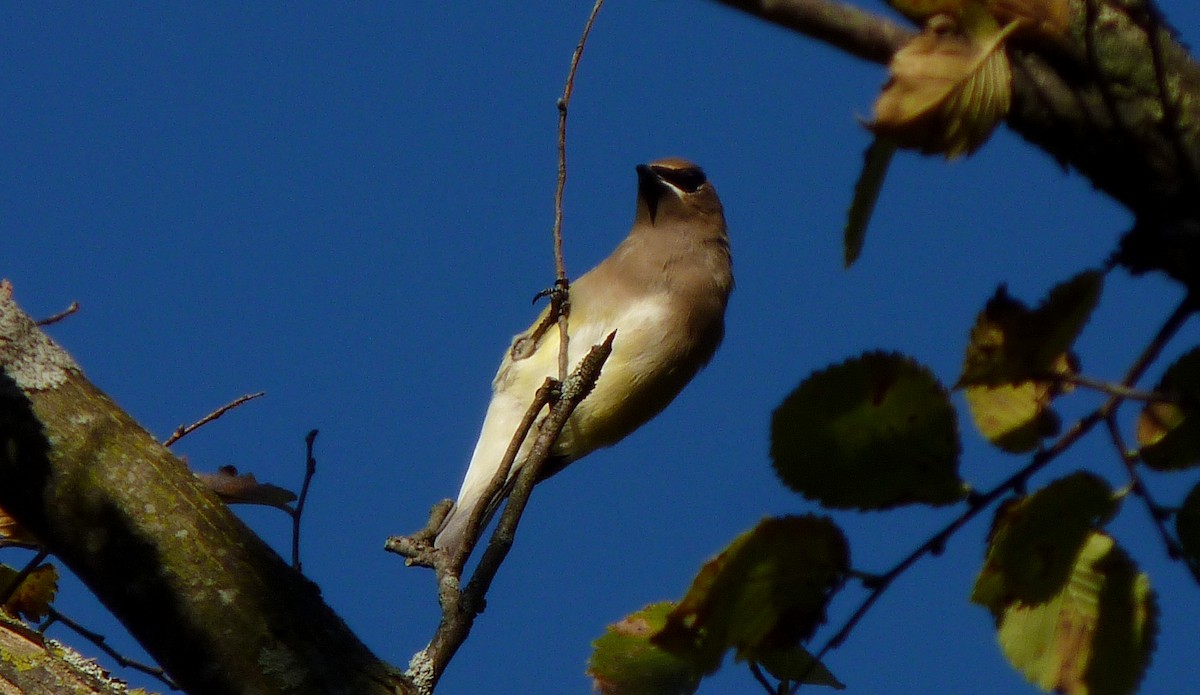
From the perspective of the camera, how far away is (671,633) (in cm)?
129

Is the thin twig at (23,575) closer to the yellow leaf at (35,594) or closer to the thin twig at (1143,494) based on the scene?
the yellow leaf at (35,594)

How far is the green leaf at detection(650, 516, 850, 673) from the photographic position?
128cm

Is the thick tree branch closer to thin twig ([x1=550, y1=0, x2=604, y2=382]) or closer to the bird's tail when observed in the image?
thin twig ([x1=550, y1=0, x2=604, y2=382])

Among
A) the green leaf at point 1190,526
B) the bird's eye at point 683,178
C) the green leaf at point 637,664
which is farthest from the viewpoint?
the bird's eye at point 683,178

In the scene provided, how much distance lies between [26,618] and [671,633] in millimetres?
1855

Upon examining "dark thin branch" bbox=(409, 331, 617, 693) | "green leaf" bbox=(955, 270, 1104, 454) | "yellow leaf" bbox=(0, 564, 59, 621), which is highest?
"yellow leaf" bbox=(0, 564, 59, 621)

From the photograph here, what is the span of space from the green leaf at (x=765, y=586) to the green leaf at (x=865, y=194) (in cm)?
26

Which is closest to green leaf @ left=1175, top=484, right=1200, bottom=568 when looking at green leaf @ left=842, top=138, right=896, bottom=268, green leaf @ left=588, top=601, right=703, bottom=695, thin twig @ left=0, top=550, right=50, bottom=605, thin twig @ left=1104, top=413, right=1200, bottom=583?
thin twig @ left=1104, top=413, right=1200, bottom=583

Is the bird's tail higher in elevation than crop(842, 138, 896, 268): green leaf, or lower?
higher

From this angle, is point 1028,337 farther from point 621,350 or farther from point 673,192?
point 673,192

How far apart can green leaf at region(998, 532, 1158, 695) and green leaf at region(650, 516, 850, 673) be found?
0.59ft

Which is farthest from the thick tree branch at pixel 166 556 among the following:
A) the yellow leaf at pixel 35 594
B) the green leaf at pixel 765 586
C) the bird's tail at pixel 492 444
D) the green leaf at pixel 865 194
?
the bird's tail at pixel 492 444

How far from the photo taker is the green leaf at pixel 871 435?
1.23 meters

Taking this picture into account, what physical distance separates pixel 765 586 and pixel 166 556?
1.33 meters
